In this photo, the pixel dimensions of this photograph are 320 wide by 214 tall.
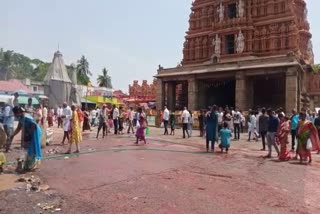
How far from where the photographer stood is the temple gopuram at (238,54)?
27094mm

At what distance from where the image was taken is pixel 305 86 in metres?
29.3

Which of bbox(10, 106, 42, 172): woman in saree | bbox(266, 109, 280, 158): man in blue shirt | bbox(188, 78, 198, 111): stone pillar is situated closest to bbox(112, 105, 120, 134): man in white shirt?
bbox(266, 109, 280, 158): man in blue shirt

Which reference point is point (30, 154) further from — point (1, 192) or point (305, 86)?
point (305, 86)

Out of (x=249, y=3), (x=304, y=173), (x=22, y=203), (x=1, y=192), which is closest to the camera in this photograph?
(x=22, y=203)

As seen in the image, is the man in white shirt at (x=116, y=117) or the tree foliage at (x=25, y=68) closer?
the man in white shirt at (x=116, y=117)

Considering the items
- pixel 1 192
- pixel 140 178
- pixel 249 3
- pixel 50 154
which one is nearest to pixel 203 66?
pixel 249 3

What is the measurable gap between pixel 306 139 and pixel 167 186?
19.8 feet

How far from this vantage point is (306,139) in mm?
11117

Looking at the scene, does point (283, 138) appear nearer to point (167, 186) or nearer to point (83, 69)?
point (167, 186)

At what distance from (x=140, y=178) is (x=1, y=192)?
8.90 feet

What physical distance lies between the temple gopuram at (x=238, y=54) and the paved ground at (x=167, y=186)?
54.6 ft

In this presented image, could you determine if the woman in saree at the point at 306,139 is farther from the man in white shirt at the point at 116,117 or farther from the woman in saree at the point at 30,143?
the man in white shirt at the point at 116,117

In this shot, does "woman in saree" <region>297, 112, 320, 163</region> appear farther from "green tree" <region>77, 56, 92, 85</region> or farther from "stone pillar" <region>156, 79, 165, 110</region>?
"green tree" <region>77, 56, 92, 85</region>

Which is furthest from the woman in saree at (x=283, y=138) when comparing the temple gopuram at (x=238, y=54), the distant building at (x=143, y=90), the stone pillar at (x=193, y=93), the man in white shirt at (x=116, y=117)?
the distant building at (x=143, y=90)
